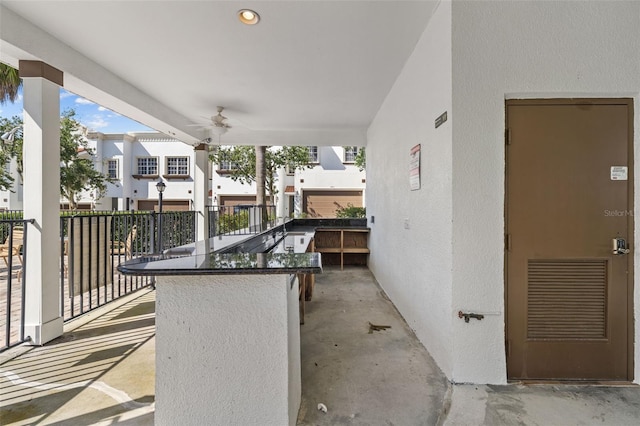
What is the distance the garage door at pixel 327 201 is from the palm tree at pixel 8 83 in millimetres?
9243

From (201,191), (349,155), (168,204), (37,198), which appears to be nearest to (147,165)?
(168,204)

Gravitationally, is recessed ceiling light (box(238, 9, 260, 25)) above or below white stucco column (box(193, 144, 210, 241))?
above

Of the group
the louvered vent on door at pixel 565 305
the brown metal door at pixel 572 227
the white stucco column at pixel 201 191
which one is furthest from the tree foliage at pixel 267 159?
the louvered vent on door at pixel 565 305

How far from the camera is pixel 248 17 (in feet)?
7.73

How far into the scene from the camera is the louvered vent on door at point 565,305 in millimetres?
2070

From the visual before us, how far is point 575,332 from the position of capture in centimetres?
207

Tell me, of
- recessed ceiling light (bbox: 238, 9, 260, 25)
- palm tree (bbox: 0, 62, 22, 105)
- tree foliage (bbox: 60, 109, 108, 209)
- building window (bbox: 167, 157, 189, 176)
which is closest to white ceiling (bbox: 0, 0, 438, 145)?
recessed ceiling light (bbox: 238, 9, 260, 25)

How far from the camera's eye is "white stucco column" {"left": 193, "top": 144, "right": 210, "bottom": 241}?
18.9 ft

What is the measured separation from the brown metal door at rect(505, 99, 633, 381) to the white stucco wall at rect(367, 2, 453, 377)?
430 mm

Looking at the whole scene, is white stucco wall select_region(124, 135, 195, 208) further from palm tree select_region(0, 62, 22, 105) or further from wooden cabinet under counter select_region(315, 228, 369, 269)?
wooden cabinet under counter select_region(315, 228, 369, 269)

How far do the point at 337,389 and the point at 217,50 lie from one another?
3135 millimetres

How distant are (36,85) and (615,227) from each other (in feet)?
15.7

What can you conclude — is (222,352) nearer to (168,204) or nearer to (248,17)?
(248,17)

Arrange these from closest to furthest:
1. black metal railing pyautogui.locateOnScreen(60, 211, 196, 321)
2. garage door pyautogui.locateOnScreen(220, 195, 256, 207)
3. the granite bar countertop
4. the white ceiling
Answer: the granite bar countertop, the white ceiling, black metal railing pyautogui.locateOnScreen(60, 211, 196, 321), garage door pyautogui.locateOnScreen(220, 195, 256, 207)
